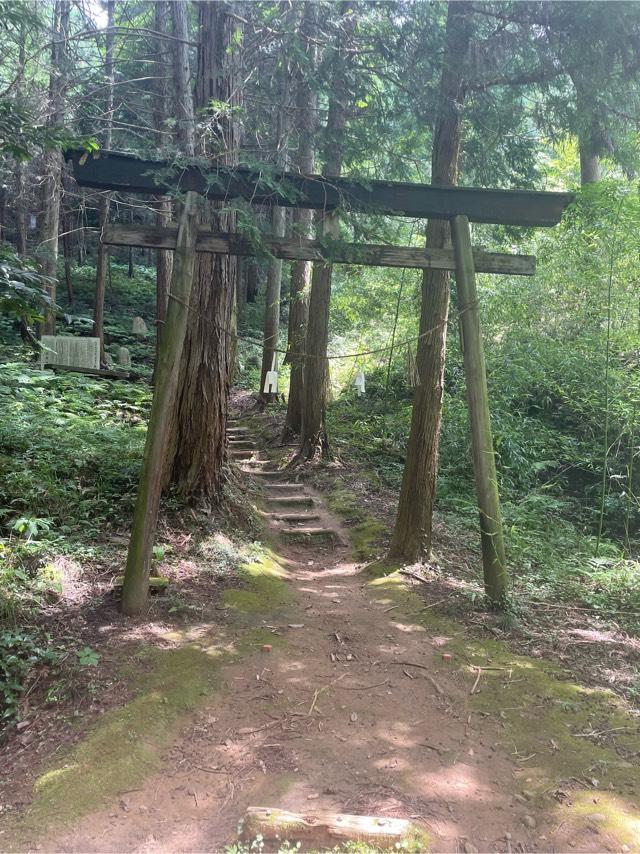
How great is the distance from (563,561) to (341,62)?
6544 millimetres

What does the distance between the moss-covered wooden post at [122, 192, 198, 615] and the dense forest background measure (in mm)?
437

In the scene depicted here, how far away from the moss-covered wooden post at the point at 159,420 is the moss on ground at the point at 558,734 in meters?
2.56

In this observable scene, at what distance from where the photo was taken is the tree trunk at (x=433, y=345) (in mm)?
6219

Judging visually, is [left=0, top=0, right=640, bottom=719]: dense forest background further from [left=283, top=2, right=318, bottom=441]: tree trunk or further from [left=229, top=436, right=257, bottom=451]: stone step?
[left=229, top=436, right=257, bottom=451]: stone step

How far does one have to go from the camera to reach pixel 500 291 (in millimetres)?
12023

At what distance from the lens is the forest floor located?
9.43 feet

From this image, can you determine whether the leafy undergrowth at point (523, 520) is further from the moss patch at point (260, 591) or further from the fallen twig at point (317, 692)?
the fallen twig at point (317, 692)

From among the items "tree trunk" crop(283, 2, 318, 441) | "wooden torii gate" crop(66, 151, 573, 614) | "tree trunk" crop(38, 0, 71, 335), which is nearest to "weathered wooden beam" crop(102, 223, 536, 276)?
"wooden torii gate" crop(66, 151, 573, 614)

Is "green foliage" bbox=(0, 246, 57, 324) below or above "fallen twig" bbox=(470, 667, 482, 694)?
above

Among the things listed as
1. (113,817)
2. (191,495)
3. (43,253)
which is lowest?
(113,817)

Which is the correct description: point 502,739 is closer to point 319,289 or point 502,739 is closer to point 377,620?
point 377,620

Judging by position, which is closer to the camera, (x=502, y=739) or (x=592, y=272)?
(x=502, y=739)

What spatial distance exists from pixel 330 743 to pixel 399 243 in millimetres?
6978

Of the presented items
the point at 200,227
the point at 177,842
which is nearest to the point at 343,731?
the point at 177,842
